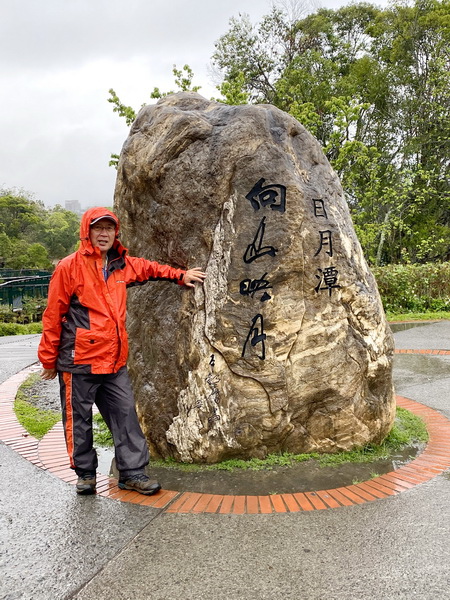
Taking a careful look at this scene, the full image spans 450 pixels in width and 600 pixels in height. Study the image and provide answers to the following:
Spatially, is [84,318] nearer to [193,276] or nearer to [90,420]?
[90,420]

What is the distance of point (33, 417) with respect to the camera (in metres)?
5.43

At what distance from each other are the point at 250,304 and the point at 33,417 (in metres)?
2.96

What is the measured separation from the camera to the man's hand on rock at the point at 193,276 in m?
3.86

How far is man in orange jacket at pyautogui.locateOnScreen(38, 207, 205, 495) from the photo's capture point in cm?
346

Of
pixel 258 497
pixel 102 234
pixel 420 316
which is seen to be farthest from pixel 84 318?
pixel 420 316

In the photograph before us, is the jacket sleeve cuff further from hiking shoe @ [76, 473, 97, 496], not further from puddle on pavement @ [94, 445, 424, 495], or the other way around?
puddle on pavement @ [94, 445, 424, 495]

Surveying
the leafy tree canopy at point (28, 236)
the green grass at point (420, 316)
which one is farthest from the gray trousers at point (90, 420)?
the leafy tree canopy at point (28, 236)

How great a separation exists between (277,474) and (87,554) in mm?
1445

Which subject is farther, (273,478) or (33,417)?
(33,417)

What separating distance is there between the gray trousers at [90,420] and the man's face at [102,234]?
2.90ft

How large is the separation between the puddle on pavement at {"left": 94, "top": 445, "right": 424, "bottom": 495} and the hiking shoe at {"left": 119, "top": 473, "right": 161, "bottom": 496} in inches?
5.7

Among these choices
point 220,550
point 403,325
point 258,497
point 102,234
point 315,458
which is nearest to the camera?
point 220,550

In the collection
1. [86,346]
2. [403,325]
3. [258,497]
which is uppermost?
[86,346]

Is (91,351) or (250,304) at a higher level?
(250,304)
